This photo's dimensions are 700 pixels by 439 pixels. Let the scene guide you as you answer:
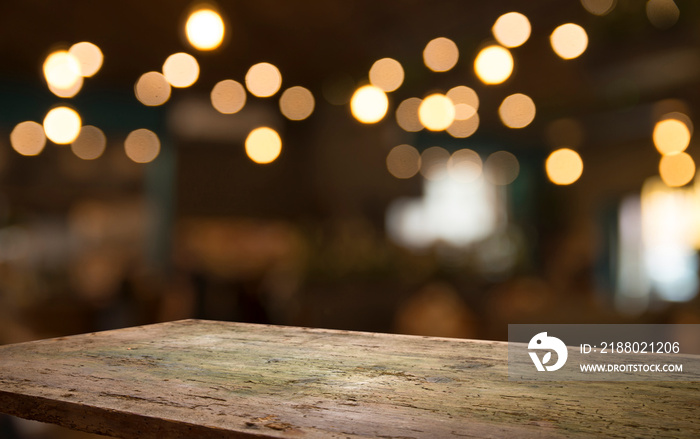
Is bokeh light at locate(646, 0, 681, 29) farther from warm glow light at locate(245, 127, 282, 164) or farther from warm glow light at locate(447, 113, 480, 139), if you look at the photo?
warm glow light at locate(245, 127, 282, 164)

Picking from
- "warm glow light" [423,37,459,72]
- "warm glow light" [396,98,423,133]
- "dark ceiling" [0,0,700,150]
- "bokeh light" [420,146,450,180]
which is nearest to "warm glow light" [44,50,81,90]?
"dark ceiling" [0,0,700,150]

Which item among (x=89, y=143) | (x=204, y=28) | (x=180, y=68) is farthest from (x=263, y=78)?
(x=89, y=143)

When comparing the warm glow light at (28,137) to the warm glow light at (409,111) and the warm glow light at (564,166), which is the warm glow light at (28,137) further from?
the warm glow light at (564,166)

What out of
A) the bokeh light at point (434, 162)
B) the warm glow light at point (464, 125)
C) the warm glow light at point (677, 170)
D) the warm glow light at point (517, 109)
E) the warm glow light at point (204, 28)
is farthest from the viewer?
the bokeh light at point (434, 162)

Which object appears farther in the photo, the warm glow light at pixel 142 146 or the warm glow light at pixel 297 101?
the warm glow light at pixel 142 146

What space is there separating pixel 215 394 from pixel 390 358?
18.6 inches

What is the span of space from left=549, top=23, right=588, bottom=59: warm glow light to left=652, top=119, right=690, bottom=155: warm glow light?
2329 mm

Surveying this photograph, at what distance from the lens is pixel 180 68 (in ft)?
11.6

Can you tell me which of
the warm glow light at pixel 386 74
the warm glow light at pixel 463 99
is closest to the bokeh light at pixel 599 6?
the warm glow light at pixel 463 99

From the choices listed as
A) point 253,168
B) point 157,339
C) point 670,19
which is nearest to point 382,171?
point 253,168

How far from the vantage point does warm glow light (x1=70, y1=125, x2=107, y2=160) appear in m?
7.94

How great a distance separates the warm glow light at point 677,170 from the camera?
6.18 metres

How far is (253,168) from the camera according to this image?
31.2 ft

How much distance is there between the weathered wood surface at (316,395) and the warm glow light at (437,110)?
2657mm
